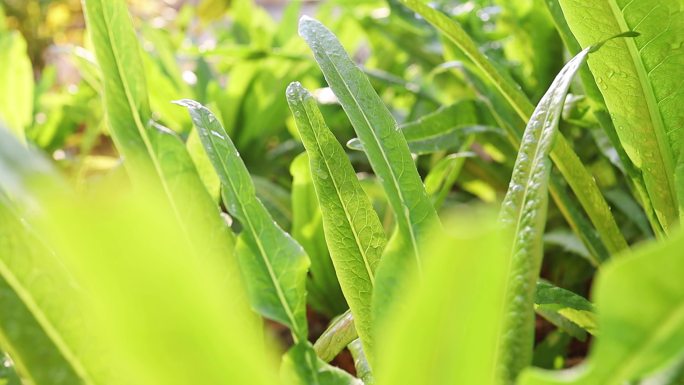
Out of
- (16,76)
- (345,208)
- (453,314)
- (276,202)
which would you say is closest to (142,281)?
(453,314)

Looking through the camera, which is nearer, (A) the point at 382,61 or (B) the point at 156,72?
(B) the point at 156,72

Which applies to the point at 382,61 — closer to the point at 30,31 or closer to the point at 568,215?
the point at 568,215

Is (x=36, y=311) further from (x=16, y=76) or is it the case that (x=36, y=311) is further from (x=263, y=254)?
(x=16, y=76)

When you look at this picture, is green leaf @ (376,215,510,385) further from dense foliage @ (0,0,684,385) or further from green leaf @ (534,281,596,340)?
green leaf @ (534,281,596,340)

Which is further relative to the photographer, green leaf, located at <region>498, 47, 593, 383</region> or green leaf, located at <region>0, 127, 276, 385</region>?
green leaf, located at <region>498, 47, 593, 383</region>

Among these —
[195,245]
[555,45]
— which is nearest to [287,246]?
[195,245]

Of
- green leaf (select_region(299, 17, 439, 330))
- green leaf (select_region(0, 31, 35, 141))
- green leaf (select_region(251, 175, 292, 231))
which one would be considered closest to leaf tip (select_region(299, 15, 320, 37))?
green leaf (select_region(299, 17, 439, 330))

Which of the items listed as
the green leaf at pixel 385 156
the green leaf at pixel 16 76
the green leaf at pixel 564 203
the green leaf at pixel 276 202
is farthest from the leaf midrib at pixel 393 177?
the green leaf at pixel 16 76

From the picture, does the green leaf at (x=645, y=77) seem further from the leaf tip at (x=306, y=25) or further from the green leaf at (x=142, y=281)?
the green leaf at (x=142, y=281)
